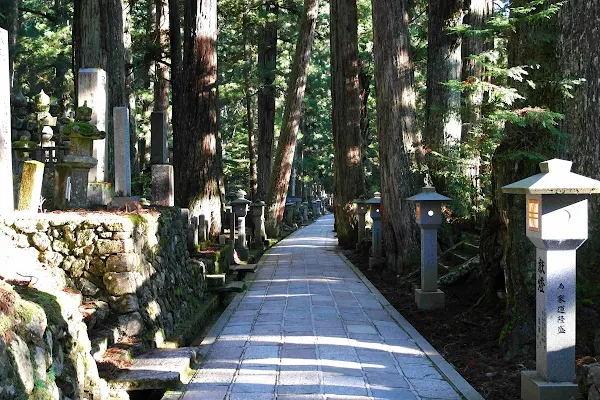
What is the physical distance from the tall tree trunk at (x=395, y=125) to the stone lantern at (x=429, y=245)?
9.57ft

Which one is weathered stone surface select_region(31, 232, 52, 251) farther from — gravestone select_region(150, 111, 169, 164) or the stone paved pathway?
gravestone select_region(150, 111, 169, 164)

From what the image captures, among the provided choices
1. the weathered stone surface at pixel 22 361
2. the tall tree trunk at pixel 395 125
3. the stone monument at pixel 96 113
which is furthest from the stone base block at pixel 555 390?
the tall tree trunk at pixel 395 125

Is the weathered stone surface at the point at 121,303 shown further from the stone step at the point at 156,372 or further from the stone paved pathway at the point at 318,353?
the stone paved pathway at the point at 318,353

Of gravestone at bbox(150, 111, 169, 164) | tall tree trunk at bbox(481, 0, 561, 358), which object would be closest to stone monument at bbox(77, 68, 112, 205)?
gravestone at bbox(150, 111, 169, 164)

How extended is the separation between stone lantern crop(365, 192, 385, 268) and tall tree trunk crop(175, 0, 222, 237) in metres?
3.42

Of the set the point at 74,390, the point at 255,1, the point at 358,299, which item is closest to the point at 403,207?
the point at 358,299

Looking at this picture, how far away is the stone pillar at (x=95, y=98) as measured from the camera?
8.71 meters

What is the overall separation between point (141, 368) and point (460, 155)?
8.31 m

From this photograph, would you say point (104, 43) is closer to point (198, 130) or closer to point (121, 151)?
point (198, 130)

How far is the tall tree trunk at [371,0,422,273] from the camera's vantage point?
12.3m

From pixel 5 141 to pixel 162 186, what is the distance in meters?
4.09

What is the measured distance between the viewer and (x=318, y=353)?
6.63 metres

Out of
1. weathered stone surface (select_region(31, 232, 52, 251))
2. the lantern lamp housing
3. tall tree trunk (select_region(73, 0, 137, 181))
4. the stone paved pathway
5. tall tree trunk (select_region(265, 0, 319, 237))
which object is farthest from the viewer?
tall tree trunk (select_region(265, 0, 319, 237))

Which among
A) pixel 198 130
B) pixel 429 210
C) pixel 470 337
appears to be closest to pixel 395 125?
pixel 429 210
